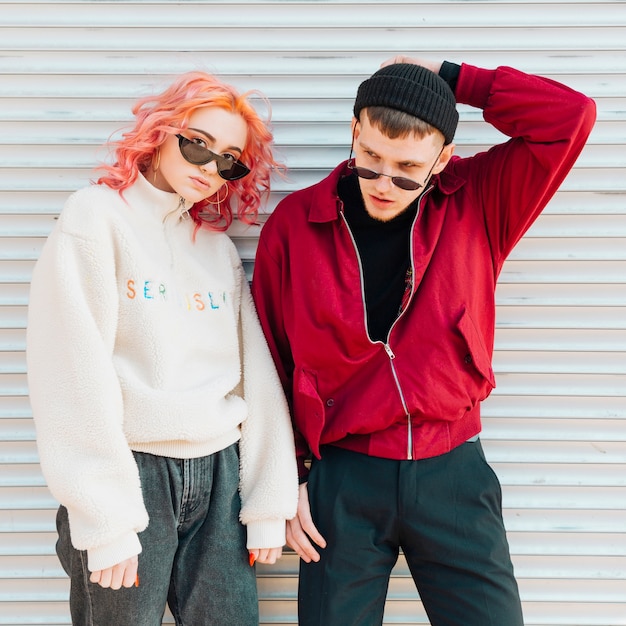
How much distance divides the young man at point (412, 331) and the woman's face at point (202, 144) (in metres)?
0.35

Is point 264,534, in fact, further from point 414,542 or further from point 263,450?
point 414,542

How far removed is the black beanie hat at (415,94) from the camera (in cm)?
209

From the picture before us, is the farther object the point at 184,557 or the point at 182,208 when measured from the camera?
the point at 182,208

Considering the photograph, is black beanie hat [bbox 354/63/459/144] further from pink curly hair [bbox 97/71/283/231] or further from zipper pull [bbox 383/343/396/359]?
zipper pull [bbox 383/343/396/359]

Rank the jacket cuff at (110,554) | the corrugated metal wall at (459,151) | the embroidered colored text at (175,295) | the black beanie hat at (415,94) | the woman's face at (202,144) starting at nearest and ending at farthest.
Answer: the jacket cuff at (110,554)
the black beanie hat at (415,94)
the embroidered colored text at (175,295)
the woman's face at (202,144)
the corrugated metal wall at (459,151)

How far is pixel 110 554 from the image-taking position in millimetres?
1979

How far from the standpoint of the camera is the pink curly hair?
7.52 ft

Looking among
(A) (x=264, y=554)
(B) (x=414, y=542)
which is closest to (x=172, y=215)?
(A) (x=264, y=554)

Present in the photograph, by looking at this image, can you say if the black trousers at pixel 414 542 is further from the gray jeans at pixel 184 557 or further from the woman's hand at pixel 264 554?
the gray jeans at pixel 184 557

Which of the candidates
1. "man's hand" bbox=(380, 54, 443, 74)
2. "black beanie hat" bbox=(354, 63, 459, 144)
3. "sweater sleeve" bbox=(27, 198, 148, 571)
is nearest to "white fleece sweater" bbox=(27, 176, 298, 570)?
"sweater sleeve" bbox=(27, 198, 148, 571)

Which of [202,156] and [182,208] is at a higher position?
[202,156]

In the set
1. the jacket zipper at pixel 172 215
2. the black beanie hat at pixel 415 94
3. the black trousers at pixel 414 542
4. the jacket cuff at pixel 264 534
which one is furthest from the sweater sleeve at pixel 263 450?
the black beanie hat at pixel 415 94

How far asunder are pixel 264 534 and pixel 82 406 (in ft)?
2.58

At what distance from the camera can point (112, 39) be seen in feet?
8.96
